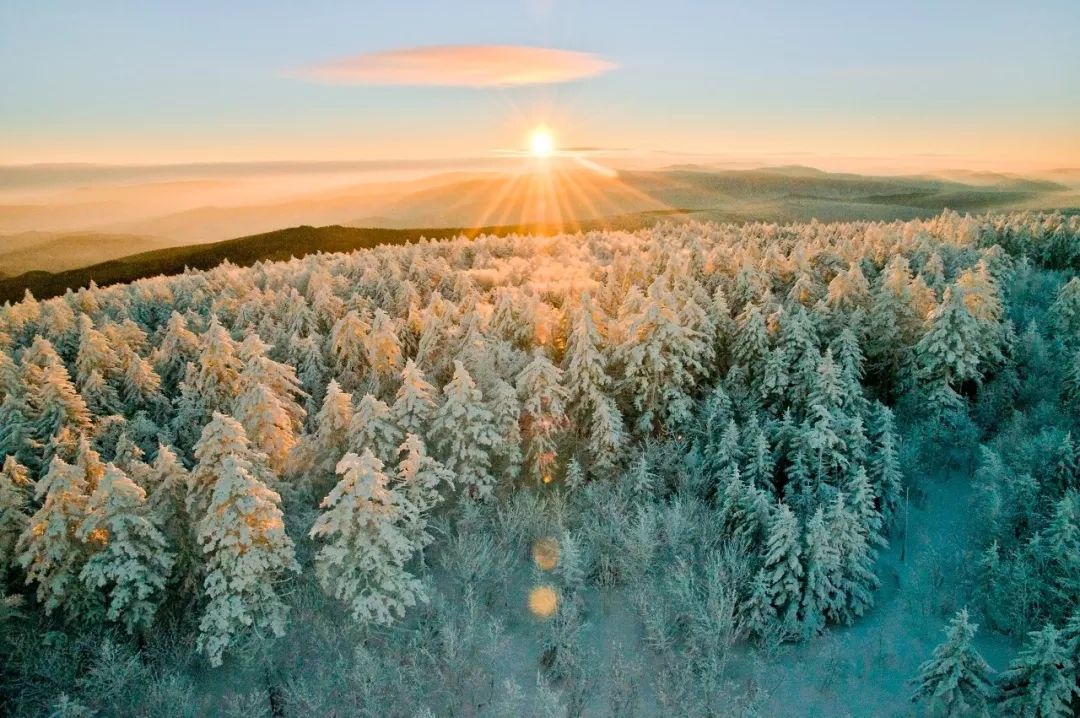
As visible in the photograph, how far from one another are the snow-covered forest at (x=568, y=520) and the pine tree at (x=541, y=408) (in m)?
0.15

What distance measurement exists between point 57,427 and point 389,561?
2147 centimetres

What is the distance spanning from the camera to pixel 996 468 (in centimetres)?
2517

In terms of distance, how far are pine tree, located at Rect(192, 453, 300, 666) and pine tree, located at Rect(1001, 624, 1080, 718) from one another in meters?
21.3

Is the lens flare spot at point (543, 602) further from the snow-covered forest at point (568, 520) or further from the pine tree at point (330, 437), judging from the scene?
the pine tree at point (330, 437)

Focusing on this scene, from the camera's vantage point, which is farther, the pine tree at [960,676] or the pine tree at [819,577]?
the pine tree at [819,577]

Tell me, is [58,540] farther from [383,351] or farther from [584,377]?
[584,377]

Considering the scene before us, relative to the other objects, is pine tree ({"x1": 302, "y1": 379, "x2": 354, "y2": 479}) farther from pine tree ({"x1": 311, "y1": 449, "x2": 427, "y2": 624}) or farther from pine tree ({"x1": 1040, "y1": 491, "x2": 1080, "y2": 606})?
pine tree ({"x1": 1040, "y1": 491, "x2": 1080, "y2": 606})

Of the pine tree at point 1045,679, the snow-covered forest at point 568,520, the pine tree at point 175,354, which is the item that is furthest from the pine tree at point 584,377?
the pine tree at point 175,354

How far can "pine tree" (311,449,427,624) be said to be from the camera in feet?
63.7

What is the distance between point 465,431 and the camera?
26.3m

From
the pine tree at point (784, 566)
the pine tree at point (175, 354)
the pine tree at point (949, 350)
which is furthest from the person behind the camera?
the pine tree at point (175, 354)

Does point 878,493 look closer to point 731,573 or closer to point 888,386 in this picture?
point 731,573

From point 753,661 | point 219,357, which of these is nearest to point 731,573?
point 753,661

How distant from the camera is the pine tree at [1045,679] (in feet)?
52.3
